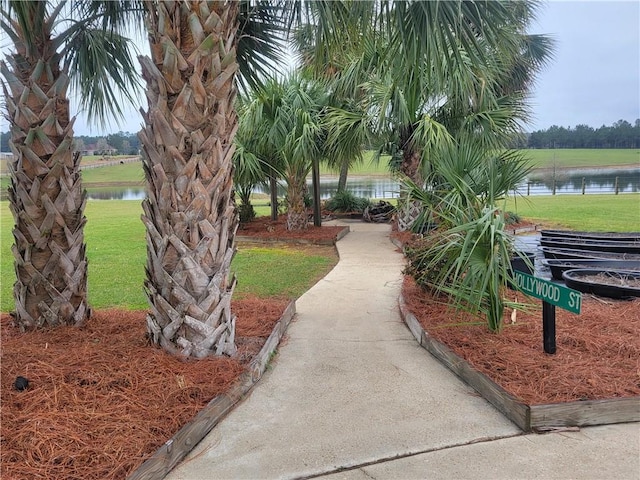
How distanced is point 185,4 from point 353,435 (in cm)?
315

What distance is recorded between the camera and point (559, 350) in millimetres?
4027

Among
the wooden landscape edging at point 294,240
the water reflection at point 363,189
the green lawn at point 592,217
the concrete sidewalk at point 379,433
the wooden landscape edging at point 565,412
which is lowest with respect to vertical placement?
the concrete sidewalk at point 379,433

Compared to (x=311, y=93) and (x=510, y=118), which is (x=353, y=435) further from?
(x=311, y=93)

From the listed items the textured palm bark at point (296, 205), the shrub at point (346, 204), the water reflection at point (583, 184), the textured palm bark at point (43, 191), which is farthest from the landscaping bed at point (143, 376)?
the water reflection at point (583, 184)

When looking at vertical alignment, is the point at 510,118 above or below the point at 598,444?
above

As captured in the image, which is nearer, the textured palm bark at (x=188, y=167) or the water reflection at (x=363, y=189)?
the textured palm bark at (x=188, y=167)

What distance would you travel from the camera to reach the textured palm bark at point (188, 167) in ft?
11.8

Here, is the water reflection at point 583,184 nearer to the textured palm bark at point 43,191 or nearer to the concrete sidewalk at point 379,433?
the concrete sidewalk at point 379,433

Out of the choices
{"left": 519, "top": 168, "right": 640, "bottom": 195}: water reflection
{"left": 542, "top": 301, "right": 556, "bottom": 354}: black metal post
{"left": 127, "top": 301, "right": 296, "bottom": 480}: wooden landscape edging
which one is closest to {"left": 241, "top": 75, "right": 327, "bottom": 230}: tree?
{"left": 127, "top": 301, "right": 296, "bottom": 480}: wooden landscape edging

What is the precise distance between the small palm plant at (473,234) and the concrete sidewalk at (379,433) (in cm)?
75

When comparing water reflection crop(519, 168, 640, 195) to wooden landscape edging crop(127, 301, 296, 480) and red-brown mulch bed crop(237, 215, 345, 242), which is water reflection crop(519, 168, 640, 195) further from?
wooden landscape edging crop(127, 301, 296, 480)

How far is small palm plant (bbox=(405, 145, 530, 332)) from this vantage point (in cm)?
427

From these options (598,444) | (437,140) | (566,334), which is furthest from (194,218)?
(437,140)

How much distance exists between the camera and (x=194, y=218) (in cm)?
367
